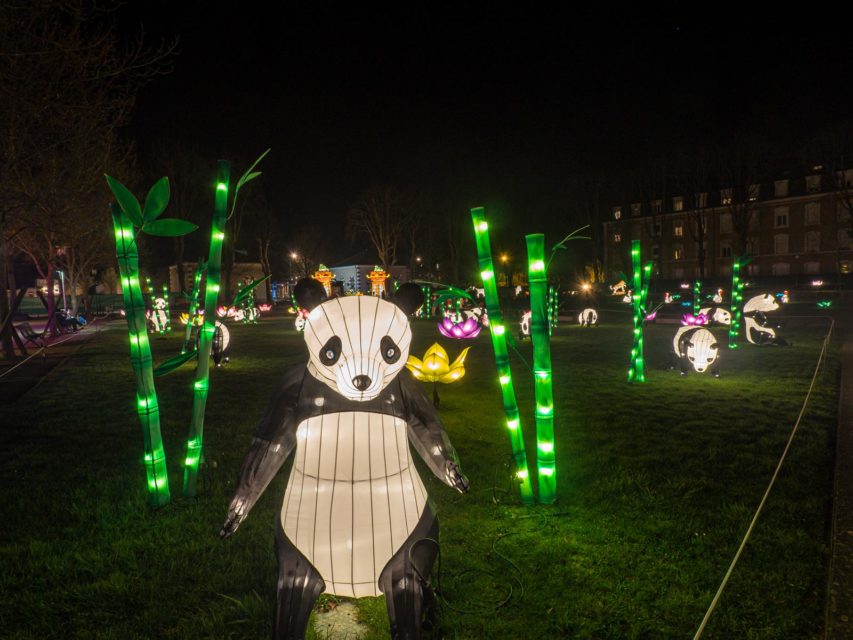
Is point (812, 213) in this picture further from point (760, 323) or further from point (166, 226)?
point (166, 226)

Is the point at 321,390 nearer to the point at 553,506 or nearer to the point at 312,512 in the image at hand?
the point at 312,512

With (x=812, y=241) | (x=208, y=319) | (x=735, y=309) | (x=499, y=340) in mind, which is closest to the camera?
(x=499, y=340)

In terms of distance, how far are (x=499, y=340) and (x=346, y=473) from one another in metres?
2.14

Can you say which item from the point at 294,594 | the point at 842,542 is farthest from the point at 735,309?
the point at 294,594

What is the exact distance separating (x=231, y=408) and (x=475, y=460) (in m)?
4.54

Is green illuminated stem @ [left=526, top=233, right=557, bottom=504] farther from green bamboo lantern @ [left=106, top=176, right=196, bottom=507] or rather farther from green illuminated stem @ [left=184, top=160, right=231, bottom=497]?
green bamboo lantern @ [left=106, top=176, right=196, bottom=507]

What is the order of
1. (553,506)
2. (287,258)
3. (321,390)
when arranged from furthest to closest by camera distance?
(287,258) → (553,506) → (321,390)

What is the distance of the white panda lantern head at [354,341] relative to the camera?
2.43 metres

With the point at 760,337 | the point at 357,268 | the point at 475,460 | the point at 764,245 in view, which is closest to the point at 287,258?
the point at 357,268

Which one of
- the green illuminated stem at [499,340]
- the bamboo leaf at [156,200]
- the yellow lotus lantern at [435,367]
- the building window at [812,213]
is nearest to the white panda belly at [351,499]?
the green illuminated stem at [499,340]

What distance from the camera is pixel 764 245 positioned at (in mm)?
48719

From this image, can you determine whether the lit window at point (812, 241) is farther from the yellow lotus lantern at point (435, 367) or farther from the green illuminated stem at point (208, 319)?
the green illuminated stem at point (208, 319)

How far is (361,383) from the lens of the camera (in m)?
2.38

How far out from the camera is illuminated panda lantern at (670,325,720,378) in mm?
10812
